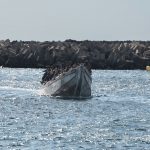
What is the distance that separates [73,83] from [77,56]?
8036 cm

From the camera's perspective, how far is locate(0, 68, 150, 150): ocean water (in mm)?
39781

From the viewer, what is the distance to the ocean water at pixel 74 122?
131 feet

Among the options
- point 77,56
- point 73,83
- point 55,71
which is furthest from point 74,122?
point 77,56

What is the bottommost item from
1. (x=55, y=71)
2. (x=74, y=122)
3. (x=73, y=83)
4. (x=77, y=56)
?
(x=74, y=122)

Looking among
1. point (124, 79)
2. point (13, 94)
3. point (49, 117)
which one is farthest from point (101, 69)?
point (49, 117)

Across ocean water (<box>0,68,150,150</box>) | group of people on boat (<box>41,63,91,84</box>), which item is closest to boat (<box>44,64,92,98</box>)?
ocean water (<box>0,68,150,150</box>)

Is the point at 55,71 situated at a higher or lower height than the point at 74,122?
higher

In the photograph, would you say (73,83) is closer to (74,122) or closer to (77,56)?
(74,122)

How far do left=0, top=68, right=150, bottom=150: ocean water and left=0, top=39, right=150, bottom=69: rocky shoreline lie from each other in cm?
7126

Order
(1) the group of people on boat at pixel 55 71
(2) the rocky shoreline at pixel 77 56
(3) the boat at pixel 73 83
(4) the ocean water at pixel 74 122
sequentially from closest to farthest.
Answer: (4) the ocean water at pixel 74 122, (3) the boat at pixel 73 83, (1) the group of people on boat at pixel 55 71, (2) the rocky shoreline at pixel 77 56

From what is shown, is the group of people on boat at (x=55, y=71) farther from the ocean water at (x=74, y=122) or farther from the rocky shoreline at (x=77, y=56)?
the rocky shoreline at (x=77, y=56)

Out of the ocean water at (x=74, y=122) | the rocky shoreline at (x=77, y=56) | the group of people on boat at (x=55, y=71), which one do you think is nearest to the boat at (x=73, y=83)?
the ocean water at (x=74, y=122)

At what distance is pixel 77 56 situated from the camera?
148 metres

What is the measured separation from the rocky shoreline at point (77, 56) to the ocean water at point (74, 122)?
7126 cm
